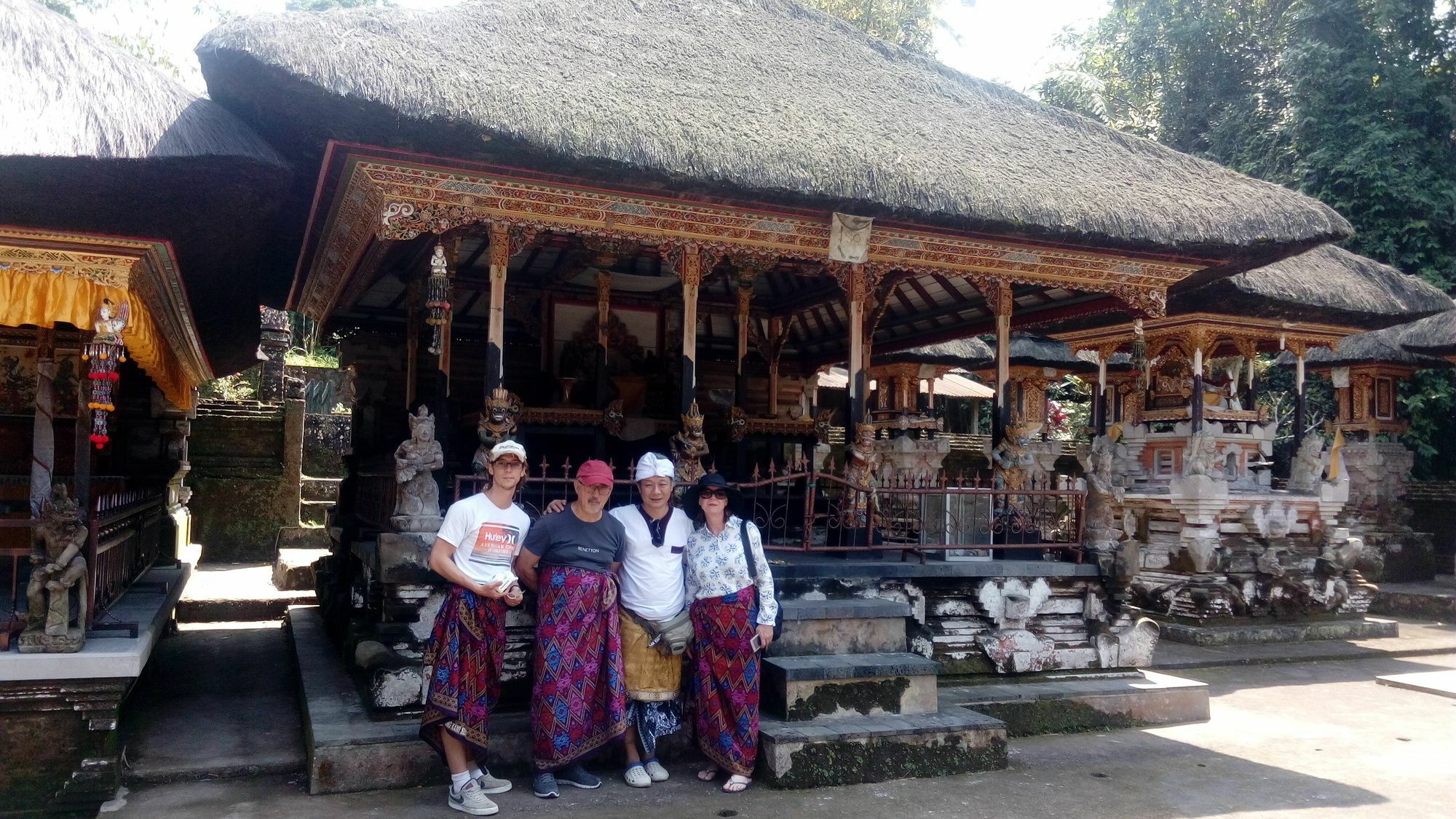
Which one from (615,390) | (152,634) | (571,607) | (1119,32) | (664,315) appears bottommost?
(152,634)

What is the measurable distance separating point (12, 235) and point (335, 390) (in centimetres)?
1609

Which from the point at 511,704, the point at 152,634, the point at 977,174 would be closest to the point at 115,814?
the point at 152,634

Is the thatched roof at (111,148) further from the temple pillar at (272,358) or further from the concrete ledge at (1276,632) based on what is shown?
the temple pillar at (272,358)

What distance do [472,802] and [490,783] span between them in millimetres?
267

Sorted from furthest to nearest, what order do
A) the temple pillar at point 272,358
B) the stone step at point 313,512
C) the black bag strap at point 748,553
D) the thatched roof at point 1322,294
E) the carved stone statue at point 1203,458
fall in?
the temple pillar at point 272,358, the stone step at point 313,512, the carved stone statue at point 1203,458, the thatched roof at point 1322,294, the black bag strap at point 748,553

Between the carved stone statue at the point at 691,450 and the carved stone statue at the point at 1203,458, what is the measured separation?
7.91 metres

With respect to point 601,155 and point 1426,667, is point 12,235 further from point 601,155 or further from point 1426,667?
point 1426,667

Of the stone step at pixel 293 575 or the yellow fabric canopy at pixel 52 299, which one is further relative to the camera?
the stone step at pixel 293 575

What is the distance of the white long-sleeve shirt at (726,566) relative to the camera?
216 inches

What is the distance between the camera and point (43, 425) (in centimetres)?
676

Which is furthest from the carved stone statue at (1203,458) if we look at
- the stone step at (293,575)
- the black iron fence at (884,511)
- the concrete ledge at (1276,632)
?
the stone step at (293,575)

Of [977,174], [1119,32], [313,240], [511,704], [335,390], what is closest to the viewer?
[511,704]

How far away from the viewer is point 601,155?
6621 millimetres

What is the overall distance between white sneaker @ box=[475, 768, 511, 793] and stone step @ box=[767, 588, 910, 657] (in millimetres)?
A: 1842
